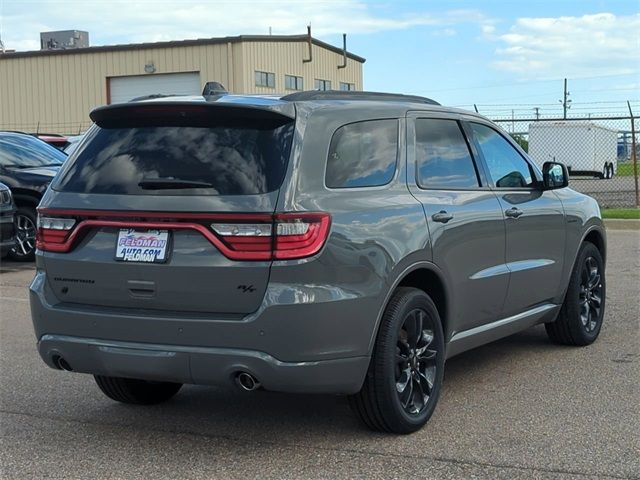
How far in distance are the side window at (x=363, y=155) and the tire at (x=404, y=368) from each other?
639 mm

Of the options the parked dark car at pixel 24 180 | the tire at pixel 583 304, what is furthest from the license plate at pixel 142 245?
the parked dark car at pixel 24 180

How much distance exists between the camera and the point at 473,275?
5449 mm

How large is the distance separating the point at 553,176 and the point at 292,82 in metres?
34.7

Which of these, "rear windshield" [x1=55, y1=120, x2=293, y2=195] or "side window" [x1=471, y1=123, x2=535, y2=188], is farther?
"side window" [x1=471, y1=123, x2=535, y2=188]

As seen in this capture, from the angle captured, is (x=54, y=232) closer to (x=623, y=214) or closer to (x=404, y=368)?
(x=404, y=368)

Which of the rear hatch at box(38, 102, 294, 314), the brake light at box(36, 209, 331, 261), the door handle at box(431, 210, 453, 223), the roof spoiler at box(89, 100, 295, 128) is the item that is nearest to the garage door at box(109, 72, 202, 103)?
the door handle at box(431, 210, 453, 223)

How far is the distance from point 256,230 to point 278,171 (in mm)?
324

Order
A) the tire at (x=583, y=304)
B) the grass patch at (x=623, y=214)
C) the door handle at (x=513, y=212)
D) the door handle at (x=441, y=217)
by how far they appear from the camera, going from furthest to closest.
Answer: the grass patch at (x=623, y=214) < the tire at (x=583, y=304) < the door handle at (x=513, y=212) < the door handle at (x=441, y=217)

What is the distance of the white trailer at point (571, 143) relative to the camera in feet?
113

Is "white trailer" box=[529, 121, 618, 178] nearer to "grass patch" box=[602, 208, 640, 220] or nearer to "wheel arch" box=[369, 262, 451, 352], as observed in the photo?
"grass patch" box=[602, 208, 640, 220]

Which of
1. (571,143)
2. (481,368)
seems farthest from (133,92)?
(481,368)

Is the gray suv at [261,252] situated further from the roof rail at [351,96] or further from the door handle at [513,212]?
the door handle at [513,212]

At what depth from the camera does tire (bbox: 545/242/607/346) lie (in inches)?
269

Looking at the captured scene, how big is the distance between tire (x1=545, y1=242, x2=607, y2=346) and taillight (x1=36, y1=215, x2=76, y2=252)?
3.86 metres
